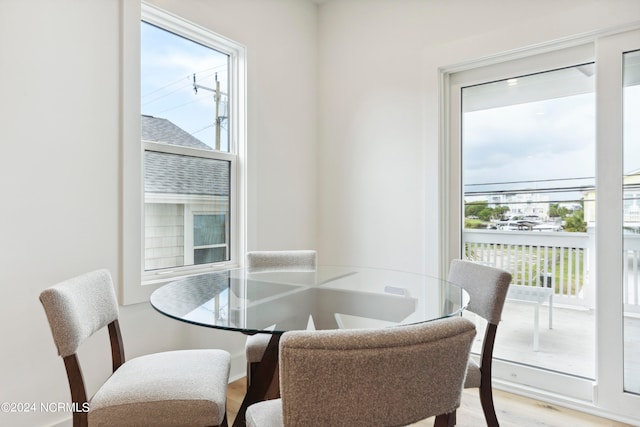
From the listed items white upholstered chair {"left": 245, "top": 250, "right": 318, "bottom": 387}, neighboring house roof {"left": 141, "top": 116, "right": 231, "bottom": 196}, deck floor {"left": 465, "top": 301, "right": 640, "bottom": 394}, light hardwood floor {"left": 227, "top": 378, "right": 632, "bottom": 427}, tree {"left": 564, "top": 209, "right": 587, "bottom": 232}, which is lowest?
light hardwood floor {"left": 227, "top": 378, "right": 632, "bottom": 427}

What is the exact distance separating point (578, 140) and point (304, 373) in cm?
230

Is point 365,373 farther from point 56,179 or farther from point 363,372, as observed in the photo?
point 56,179

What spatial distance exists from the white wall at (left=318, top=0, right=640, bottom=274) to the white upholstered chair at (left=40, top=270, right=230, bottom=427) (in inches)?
69.0

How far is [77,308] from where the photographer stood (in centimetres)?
126

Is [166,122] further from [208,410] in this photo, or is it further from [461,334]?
[461,334]

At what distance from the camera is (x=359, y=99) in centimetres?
300

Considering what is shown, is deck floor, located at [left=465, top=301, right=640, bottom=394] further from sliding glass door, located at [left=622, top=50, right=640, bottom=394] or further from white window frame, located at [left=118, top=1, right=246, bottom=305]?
white window frame, located at [left=118, top=1, right=246, bottom=305]

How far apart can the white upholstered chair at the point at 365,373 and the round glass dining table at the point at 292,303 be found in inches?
15.8

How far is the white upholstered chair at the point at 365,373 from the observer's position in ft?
2.35

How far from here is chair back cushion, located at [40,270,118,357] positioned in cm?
116

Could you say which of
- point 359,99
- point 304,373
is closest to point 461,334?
point 304,373

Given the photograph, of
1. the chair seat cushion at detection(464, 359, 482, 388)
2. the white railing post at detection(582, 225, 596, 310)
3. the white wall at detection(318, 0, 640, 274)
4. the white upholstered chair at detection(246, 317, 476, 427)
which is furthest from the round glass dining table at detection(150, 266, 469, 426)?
the white railing post at detection(582, 225, 596, 310)

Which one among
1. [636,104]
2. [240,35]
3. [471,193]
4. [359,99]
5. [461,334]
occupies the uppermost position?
[240,35]

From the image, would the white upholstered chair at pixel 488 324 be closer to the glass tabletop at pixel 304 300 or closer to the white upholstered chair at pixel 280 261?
the glass tabletop at pixel 304 300
